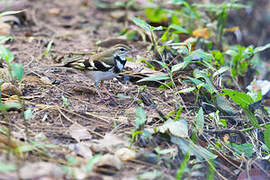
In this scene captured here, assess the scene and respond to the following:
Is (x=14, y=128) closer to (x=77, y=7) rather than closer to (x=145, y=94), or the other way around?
(x=145, y=94)

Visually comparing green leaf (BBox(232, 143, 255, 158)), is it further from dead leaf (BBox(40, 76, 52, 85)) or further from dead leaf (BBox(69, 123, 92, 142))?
dead leaf (BBox(40, 76, 52, 85))

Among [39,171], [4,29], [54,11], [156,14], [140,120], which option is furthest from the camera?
[54,11]

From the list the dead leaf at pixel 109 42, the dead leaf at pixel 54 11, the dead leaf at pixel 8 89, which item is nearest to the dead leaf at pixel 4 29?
the dead leaf at pixel 54 11

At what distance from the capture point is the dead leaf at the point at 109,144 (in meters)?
3.69

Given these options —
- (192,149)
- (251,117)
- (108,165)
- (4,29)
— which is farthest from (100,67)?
(4,29)

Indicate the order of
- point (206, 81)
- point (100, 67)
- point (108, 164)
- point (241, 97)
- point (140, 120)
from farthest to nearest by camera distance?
point (100, 67), point (206, 81), point (241, 97), point (140, 120), point (108, 164)

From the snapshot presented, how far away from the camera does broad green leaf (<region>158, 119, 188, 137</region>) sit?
394 centimetres

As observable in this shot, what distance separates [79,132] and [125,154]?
2.23 ft

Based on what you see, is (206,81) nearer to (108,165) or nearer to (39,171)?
(108,165)

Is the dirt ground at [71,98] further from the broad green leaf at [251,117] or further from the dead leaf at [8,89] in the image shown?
the broad green leaf at [251,117]

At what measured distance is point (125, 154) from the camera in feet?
11.9

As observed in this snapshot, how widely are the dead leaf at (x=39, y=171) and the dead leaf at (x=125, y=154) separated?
696 mm

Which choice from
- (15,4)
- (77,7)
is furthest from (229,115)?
(77,7)

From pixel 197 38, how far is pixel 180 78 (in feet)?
6.77
